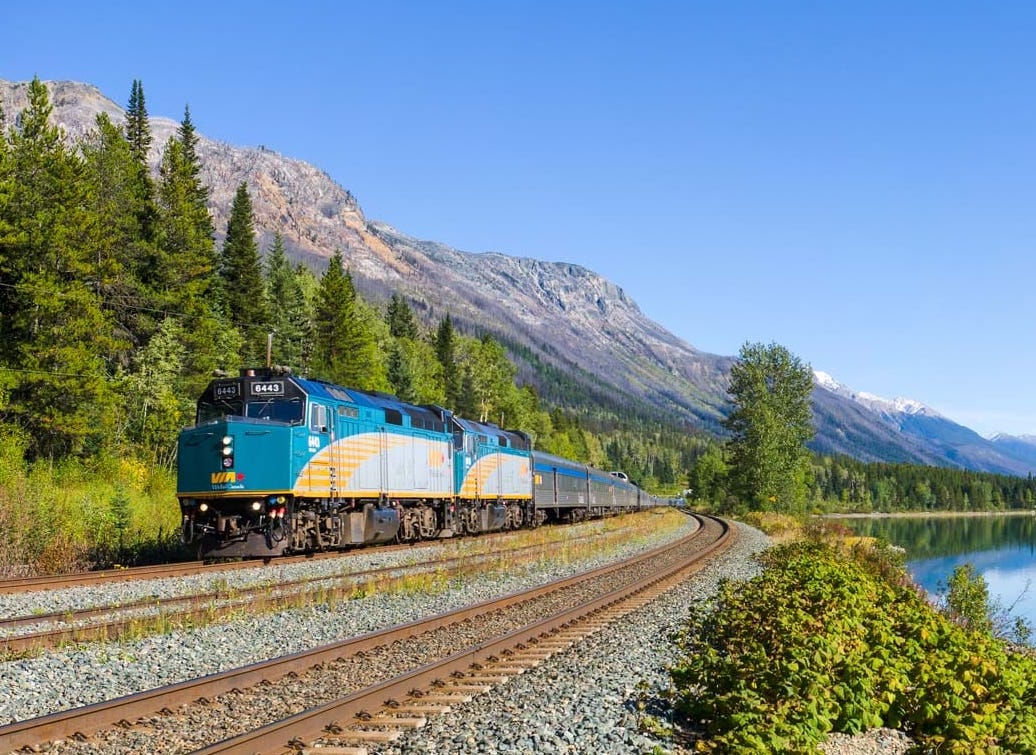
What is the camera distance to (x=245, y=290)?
72.7 m

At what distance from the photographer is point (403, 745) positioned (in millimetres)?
8070

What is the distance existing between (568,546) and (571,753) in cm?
2442

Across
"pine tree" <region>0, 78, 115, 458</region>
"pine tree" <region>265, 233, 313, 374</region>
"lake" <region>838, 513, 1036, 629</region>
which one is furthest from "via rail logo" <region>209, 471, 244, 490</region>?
"pine tree" <region>265, 233, 313, 374</region>

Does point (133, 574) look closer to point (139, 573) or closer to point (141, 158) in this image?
point (139, 573)

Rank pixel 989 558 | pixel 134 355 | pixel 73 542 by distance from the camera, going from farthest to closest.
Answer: pixel 989 558 < pixel 134 355 < pixel 73 542

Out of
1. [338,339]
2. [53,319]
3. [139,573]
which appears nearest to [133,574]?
[139,573]

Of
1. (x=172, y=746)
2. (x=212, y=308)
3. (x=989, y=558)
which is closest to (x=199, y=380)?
(x=212, y=308)

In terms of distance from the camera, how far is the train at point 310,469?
75.1 ft

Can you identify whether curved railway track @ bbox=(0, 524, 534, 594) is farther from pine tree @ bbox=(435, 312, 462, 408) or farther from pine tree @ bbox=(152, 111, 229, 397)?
pine tree @ bbox=(435, 312, 462, 408)

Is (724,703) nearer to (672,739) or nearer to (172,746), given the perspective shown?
(672,739)

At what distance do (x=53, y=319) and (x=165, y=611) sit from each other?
33.1m

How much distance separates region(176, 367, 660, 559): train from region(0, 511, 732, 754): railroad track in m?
8.28

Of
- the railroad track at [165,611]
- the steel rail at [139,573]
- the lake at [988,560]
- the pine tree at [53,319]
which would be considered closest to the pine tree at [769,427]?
the lake at [988,560]

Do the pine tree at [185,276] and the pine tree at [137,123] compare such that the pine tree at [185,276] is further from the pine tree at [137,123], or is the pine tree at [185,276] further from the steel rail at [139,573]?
the steel rail at [139,573]
